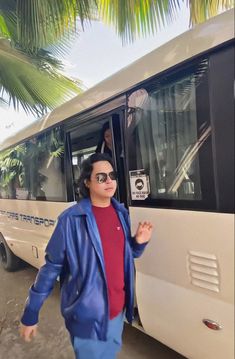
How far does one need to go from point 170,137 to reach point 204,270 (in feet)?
3.14

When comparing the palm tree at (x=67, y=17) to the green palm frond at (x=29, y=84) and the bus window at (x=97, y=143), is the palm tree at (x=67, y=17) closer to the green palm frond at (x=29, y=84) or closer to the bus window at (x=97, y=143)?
the green palm frond at (x=29, y=84)

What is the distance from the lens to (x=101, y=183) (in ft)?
6.74

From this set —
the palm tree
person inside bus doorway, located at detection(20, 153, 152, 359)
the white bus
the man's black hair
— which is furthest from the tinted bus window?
person inside bus doorway, located at detection(20, 153, 152, 359)

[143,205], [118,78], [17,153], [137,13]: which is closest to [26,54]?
[17,153]

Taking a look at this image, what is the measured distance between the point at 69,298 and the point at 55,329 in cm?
202

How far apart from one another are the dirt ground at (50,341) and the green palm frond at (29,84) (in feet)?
11.2

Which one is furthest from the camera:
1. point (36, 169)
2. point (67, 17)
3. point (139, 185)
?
→ point (36, 169)

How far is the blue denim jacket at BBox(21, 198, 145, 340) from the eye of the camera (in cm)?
195

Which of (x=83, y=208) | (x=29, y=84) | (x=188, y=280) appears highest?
(x=29, y=84)

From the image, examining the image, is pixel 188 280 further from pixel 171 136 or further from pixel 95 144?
pixel 95 144

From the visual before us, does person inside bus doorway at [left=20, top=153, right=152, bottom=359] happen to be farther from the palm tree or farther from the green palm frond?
the green palm frond

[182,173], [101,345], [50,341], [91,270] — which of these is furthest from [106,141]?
[50,341]

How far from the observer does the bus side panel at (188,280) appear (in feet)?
6.64

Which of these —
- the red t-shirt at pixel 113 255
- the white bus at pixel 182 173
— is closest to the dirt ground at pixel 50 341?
the white bus at pixel 182 173
